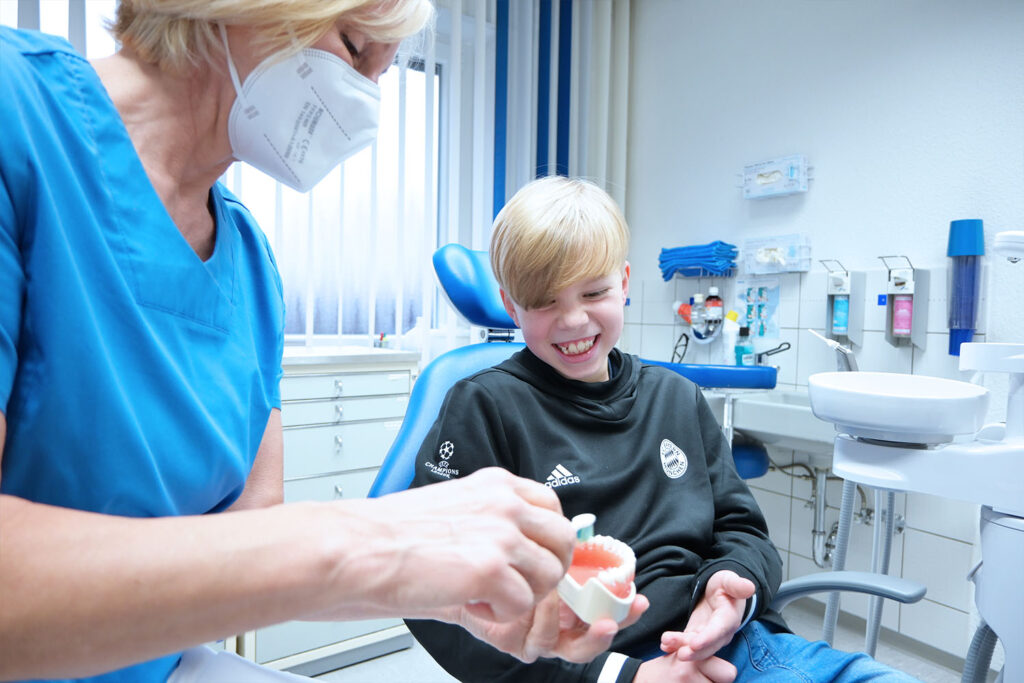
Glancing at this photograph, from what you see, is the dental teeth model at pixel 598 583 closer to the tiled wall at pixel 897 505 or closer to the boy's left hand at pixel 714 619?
the boy's left hand at pixel 714 619

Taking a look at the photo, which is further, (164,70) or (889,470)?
(889,470)

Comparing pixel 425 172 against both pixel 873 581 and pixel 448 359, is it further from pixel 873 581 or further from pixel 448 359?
pixel 873 581

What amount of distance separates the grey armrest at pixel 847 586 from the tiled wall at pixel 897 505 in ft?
4.54

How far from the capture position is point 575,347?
1.14m

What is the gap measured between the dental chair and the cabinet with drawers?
2.93 ft

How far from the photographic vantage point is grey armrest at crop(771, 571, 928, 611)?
3.37ft

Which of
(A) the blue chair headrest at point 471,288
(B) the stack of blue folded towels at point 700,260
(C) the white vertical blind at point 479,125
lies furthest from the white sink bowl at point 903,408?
(C) the white vertical blind at point 479,125

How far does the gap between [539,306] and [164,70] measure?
0.64 m

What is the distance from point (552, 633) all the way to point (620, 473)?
45 centimetres

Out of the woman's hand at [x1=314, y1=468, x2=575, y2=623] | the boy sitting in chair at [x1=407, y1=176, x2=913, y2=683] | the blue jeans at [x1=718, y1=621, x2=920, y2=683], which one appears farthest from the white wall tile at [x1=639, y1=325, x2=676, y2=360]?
the woman's hand at [x1=314, y1=468, x2=575, y2=623]

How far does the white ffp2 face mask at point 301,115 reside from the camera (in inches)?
29.8

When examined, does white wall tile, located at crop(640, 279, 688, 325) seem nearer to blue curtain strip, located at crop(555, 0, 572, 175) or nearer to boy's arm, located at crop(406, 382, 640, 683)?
blue curtain strip, located at crop(555, 0, 572, 175)

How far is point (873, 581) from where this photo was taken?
1.06m

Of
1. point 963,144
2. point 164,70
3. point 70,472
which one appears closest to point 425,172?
point 963,144
